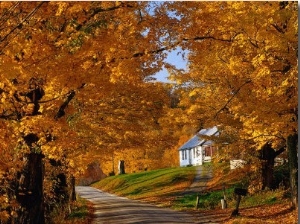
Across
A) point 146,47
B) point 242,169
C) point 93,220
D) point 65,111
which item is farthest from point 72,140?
point 242,169

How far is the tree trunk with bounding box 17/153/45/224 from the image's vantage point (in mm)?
13492

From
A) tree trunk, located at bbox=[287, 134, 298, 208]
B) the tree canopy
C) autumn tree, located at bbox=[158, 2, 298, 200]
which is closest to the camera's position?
the tree canopy

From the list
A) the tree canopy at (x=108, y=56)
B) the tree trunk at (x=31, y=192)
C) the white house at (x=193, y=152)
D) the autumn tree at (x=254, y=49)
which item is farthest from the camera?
the white house at (x=193, y=152)

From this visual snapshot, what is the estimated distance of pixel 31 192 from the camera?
13445 millimetres

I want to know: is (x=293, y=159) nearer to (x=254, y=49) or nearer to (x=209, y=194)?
(x=254, y=49)

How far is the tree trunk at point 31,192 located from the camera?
44.3 ft

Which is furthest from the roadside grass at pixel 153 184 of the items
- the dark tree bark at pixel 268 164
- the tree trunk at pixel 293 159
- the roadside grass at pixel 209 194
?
the tree trunk at pixel 293 159

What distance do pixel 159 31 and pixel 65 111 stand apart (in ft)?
12.2

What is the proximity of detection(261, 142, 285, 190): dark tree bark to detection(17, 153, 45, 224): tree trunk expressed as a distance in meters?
14.2

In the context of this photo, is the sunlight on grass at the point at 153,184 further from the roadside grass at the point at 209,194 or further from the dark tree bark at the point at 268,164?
the dark tree bark at the point at 268,164

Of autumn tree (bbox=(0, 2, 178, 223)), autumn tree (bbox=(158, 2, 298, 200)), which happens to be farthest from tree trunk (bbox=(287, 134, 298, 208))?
autumn tree (bbox=(0, 2, 178, 223))

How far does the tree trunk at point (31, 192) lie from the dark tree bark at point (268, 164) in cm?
1419

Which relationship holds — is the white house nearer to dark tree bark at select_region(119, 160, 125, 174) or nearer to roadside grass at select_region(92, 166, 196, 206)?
dark tree bark at select_region(119, 160, 125, 174)

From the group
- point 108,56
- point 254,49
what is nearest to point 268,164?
point 254,49
